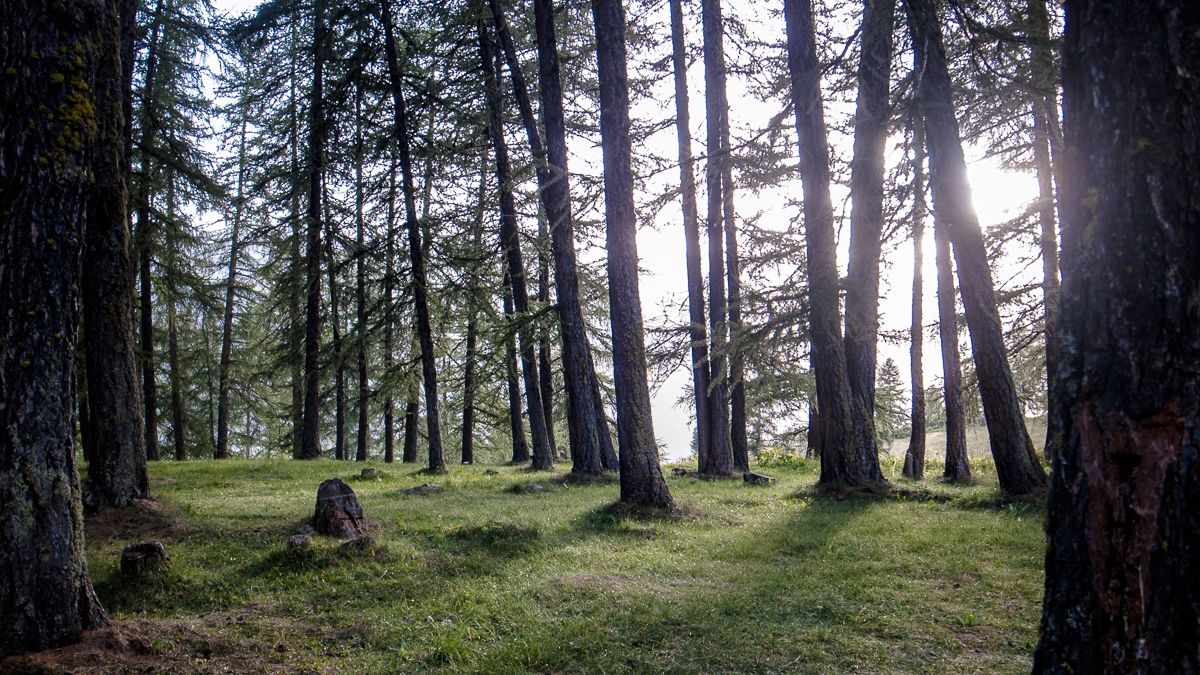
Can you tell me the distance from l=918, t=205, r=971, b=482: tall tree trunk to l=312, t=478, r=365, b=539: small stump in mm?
11173

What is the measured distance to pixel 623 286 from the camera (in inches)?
405

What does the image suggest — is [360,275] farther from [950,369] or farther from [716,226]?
[950,369]

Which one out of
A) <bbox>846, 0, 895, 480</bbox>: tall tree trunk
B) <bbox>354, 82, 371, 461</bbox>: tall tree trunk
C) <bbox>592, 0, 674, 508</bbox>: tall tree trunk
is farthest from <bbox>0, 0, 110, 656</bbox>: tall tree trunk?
<bbox>354, 82, 371, 461</bbox>: tall tree trunk

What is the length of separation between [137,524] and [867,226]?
33.7 feet

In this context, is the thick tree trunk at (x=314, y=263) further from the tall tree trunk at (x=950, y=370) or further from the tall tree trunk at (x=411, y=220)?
the tall tree trunk at (x=950, y=370)

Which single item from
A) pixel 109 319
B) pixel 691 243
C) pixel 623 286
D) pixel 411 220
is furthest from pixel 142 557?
pixel 691 243

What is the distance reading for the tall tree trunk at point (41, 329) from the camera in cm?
454

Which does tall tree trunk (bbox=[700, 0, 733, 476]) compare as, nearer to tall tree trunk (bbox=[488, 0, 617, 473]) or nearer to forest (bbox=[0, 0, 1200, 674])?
forest (bbox=[0, 0, 1200, 674])

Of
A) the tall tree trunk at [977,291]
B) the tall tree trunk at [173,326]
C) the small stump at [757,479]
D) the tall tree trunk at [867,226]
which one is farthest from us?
the tall tree trunk at [173,326]

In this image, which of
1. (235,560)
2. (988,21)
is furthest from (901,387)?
(235,560)

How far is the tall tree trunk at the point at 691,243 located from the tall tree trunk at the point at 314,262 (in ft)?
30.6

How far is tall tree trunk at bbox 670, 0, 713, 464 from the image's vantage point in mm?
15688

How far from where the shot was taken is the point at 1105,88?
2.76m

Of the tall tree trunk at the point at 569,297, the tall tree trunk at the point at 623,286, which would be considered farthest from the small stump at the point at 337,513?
the tall tree trunk at the point at 569,297
